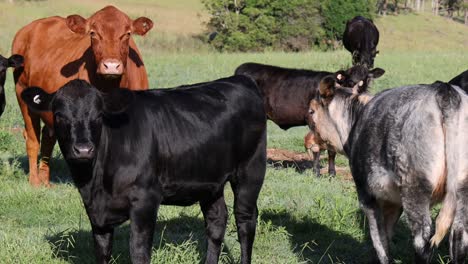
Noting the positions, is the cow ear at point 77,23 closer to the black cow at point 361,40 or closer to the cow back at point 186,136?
the cow back at point 186,136

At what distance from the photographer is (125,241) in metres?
7.11

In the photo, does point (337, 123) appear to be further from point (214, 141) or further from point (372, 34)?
point (372, 34)

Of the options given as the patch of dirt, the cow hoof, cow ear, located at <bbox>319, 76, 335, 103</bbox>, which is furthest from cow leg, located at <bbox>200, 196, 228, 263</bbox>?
the patch of dirt

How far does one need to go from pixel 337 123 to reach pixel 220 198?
1.42 meters

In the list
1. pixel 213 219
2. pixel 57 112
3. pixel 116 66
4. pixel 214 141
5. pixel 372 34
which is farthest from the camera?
pixel 372 34

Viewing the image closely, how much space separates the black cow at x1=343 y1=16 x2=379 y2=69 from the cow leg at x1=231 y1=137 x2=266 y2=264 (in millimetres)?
13331

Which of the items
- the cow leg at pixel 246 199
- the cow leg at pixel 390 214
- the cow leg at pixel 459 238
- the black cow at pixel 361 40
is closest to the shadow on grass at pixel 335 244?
the cow leg at pixel 390 214

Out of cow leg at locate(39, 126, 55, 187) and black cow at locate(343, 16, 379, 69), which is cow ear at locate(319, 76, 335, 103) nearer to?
cow leg at locate(39, 126, 55, 187)

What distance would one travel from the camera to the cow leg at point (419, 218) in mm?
5480

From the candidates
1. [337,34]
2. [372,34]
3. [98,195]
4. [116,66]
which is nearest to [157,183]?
[98,195]

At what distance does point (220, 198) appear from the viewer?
21.7ft

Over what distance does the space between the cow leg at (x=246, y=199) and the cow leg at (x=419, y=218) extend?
140 cm

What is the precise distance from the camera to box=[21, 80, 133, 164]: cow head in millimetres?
5121

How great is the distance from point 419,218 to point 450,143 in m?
0.58
